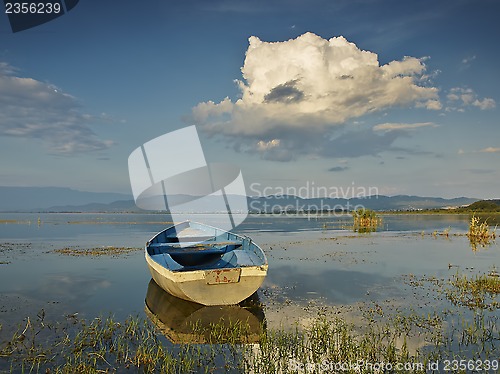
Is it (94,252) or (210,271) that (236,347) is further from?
(94,252)

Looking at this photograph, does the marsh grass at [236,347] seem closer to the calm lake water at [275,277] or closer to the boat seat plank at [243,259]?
the calm lake water at [275,277]

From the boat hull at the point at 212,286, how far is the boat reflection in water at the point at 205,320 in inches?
16.3

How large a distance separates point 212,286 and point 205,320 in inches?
44.3

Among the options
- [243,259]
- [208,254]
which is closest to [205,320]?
[243,259]

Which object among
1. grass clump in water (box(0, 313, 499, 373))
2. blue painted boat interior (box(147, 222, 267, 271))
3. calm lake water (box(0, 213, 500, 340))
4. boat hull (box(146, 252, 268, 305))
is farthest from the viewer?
blue painted boat interior (box(147, 222, 267, 271))

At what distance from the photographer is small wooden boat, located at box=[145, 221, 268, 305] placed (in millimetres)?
12164

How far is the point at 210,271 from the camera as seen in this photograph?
12.0 meters

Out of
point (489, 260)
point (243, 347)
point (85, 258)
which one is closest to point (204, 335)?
point (243, 347)

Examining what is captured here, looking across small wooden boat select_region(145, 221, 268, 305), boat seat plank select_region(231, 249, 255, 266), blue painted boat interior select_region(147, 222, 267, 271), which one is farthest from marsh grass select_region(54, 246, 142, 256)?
boat seat plank select_region(231, 249, 255, 266)

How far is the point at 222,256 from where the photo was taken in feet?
58.2

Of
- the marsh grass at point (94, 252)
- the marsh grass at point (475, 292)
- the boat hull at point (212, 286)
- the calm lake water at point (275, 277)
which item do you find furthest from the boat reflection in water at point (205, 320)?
the marsh grass at point (94, 252)

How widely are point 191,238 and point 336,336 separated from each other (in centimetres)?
1586

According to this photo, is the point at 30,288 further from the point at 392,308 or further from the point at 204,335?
the point at 392,308

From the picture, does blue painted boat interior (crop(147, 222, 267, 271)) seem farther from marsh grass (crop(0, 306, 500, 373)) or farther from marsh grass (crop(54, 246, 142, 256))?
marsh grass (crop(54, 246, 142, 256))
